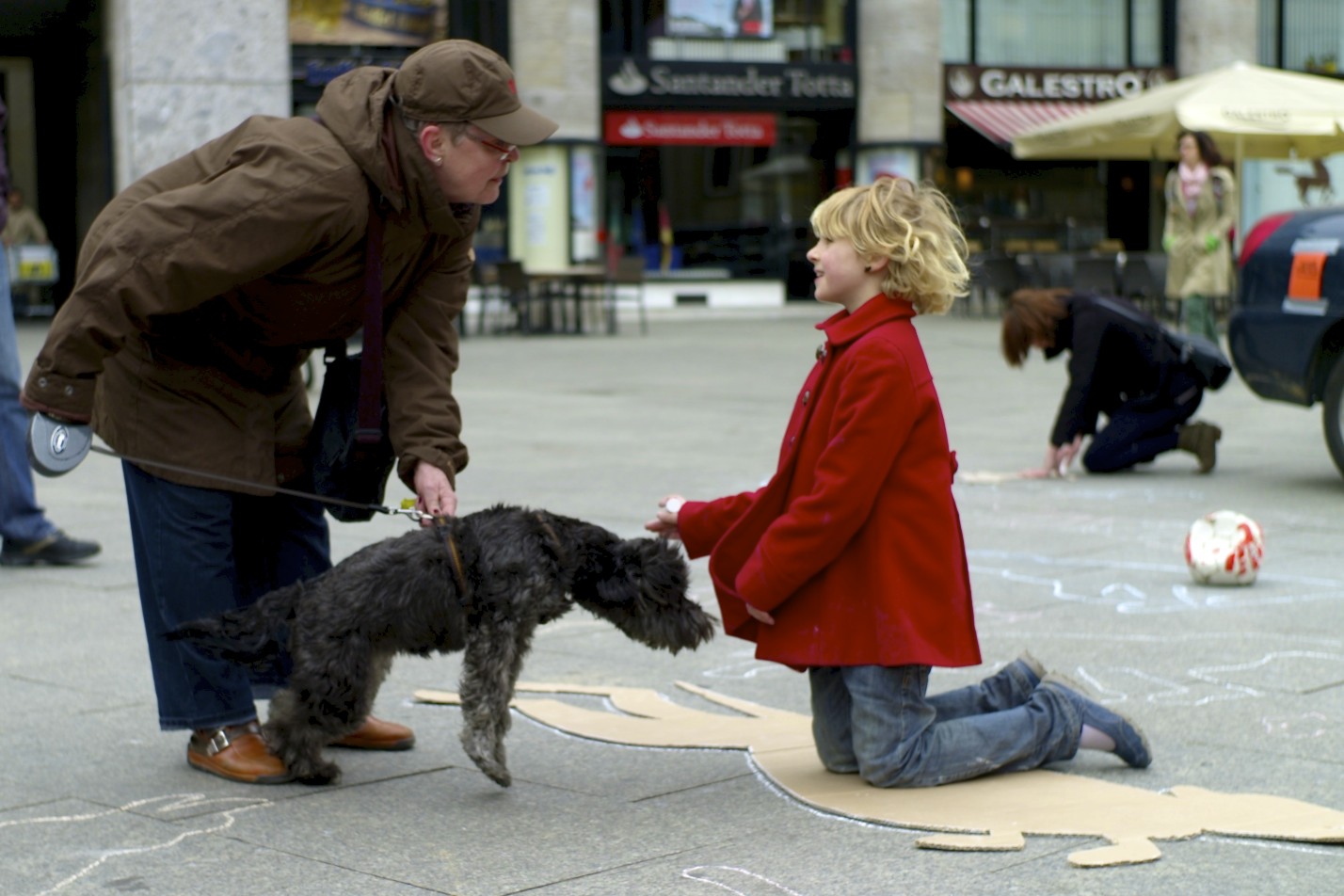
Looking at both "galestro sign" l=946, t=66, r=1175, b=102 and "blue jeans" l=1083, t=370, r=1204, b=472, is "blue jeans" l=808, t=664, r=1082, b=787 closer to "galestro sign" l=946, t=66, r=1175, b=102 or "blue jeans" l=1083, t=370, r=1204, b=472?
"blue jeans" l=1083, t=370, r=1204, b=472

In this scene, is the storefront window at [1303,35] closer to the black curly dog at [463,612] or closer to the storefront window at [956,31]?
the storefront window at [956,31]

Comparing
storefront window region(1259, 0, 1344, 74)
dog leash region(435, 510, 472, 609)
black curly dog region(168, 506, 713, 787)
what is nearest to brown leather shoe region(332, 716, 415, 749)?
black curly dog region(168, 506, 713, 787)

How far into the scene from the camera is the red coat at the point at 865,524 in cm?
382

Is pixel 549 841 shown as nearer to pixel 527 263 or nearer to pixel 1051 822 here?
pixel 1051 822

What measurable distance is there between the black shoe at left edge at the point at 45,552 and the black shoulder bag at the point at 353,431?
9.86 ft

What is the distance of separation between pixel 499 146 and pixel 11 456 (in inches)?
143

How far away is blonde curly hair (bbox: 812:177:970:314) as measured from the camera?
12.9ft

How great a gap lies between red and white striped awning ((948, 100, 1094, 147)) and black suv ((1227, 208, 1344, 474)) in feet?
60.6

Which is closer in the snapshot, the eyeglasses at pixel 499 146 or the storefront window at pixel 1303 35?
the eyeglasses at pixel 499 146

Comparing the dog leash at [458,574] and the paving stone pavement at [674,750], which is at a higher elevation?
the dog leash at [458,574]

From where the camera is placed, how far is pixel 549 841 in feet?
12.1

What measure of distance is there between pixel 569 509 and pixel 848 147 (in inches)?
772

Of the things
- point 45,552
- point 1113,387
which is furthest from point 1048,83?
point 45,552

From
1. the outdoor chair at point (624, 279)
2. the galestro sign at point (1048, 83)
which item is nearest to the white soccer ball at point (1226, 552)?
the outdoor chair at point (624, 279)
